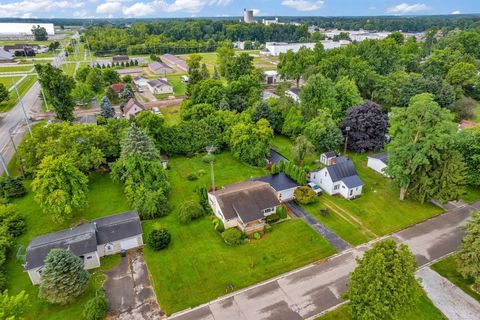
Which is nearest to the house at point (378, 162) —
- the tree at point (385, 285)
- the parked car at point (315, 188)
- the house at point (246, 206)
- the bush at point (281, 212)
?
the parked car at point (315, 188)

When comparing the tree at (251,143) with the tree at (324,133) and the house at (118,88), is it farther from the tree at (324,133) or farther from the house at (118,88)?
the house at (118,88)

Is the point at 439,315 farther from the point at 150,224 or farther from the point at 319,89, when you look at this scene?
the point at 319,89

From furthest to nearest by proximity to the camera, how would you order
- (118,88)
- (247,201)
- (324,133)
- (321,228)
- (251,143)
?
(118,88)
(324,133)
(251,143)
(247,201)
(321,228)

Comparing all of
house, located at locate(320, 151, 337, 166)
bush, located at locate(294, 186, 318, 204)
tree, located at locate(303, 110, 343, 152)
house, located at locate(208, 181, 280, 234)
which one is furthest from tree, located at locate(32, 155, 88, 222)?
tree, located at locate(303, 110, 343, 152)

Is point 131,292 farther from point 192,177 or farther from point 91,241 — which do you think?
point 192,177

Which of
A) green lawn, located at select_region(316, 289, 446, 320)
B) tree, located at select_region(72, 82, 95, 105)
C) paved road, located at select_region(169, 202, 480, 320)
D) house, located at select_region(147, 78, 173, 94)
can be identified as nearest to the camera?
green lawn, located at select_region(316, 289, 446, 320)

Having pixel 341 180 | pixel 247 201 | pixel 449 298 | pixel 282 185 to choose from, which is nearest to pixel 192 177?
pixel 247 201

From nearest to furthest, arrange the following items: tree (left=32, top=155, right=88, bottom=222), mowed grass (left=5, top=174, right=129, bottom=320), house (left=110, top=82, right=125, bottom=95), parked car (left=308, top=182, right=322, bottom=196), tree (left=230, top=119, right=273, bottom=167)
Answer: mowed grass (left=5, top=174, right=129, bottom=320)
tree (left=32, top=155, right=88, bottom=222)
parked car (left=308, top=182, right=322, bottom=196)
tree (left=230, top=119, right=273, bottom=167)
house (left=110, top=82, right=125, bottom=95)

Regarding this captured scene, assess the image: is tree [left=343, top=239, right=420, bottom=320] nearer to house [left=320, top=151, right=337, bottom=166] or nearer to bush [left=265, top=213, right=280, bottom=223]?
bush [left=265, top=213, right=280, bottom=223]
